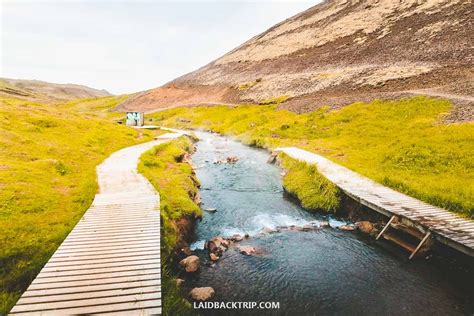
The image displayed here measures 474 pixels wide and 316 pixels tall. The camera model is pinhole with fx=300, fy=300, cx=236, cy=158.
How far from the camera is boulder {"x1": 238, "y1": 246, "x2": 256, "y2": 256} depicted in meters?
12.0

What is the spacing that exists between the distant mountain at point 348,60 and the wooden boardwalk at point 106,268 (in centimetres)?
3164

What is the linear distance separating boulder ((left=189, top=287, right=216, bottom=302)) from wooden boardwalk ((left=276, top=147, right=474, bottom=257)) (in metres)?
8.05

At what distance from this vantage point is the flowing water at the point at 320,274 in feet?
29.7

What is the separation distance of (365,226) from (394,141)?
12.7m

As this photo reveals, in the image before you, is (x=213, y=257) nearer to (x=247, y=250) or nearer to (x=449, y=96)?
(x=247, y=250)

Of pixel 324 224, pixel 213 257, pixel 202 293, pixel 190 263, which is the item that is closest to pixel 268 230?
pixel 324 224

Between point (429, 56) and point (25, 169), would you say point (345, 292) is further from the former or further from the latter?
point (429, 56)

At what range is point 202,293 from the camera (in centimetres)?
937

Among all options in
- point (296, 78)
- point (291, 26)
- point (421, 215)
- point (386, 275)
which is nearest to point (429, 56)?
point (296, 78)

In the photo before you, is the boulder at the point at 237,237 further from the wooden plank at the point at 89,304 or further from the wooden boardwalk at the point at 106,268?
the wooden plank at the point at 89,304

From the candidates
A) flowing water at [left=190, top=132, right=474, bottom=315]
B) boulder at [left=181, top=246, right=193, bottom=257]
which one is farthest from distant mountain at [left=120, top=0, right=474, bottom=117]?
boulder at [left=181, top=246, right=193, bottom=257]

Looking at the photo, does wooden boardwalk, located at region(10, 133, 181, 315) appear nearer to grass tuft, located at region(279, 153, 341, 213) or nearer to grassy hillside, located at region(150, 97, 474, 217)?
grass tuft, located at region(279, 153, 341, 213)

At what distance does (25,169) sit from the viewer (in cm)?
1545

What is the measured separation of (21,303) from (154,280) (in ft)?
8.55
